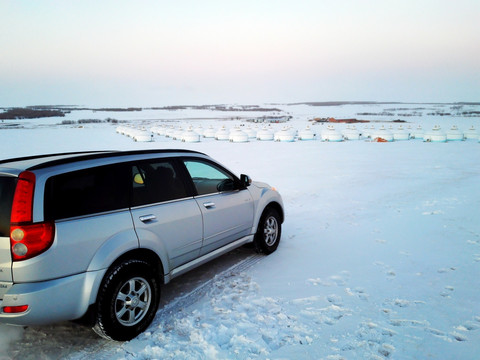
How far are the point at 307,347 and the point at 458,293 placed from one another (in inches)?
92.4

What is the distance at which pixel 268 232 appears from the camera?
19.1 ft

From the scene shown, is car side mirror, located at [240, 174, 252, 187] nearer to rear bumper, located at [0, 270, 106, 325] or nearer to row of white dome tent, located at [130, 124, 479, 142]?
rear bumper, located at [0, 270, 106, 325]

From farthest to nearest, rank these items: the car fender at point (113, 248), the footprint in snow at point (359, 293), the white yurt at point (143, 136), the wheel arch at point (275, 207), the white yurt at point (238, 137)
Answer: the white yurt at point (143, 136) < the white yurt at point (238, 137) < the wheel arch at point (275, 207) < the footprint in snow at point (359, 293) < the car fender at point (113, 248)

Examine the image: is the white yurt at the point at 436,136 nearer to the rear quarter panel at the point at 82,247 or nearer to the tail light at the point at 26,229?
the rear quarter panel at the point at 82,247

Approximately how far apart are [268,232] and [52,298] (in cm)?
353

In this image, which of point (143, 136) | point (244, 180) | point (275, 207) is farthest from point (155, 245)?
point (143, 136)

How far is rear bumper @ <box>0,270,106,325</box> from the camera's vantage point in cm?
283

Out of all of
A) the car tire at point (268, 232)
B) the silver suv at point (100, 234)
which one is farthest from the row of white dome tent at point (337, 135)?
the silver suv at point (100, 234)

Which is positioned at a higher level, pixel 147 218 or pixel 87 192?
pixel 87 192

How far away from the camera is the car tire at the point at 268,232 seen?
561 centimetres

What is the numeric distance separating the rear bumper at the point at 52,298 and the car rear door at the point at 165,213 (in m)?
0.63

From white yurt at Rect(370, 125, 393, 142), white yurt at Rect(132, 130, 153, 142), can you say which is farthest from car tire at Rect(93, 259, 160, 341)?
white yurt at Rect(132, 130, 153, 142)

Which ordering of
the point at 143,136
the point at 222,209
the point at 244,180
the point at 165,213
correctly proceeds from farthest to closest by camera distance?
the point at 143,136
the point at 244,180
the point at 222,209
the point at 165,213

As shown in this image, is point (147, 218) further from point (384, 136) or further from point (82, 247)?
point (384, 136)
